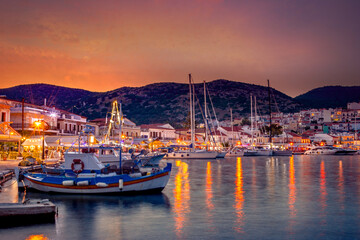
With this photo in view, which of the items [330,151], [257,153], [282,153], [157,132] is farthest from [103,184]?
[330,151]

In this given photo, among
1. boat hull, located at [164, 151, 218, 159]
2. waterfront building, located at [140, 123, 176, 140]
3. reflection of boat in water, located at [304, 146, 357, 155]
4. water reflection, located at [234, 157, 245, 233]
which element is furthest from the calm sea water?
reflection of boat in water, located at [304, 146, 357, 155]

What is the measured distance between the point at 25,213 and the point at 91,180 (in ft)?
26.0

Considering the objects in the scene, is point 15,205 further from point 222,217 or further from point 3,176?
point 3,176

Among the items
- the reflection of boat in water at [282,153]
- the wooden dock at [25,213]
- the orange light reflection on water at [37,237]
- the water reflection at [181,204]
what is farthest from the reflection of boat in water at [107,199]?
the reflection of boat in water at [282,153]

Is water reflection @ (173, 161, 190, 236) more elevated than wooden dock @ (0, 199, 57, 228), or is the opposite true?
wooden dock @ (0, 199, 57, 228)

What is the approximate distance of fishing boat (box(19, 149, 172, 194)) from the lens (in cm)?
2386

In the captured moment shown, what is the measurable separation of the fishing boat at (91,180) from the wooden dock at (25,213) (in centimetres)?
715

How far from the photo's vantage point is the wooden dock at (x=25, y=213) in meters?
15.9

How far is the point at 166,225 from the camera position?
17.7m

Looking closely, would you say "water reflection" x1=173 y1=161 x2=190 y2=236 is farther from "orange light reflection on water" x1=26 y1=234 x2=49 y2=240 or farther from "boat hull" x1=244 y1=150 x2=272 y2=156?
"boat hull" x1=244 y1=150 x2=272 y2=156

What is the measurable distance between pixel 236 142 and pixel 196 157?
5771 centimetres

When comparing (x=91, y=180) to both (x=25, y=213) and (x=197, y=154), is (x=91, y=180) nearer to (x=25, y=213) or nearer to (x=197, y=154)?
(x=25, y=213)

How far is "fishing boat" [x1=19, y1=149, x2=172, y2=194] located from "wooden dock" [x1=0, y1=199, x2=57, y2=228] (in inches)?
282

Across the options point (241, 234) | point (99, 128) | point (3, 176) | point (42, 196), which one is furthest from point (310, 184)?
point (99, 128)
